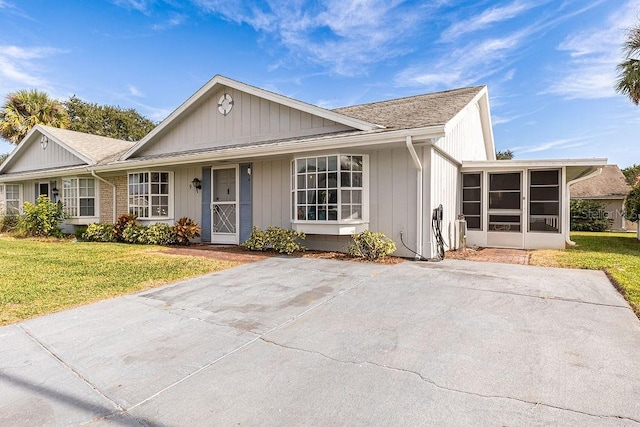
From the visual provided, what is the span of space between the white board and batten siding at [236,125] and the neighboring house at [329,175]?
0.04 meters

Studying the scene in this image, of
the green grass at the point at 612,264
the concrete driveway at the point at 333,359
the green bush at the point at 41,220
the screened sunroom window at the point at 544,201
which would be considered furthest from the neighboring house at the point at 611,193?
the green bush at the point at 41,220

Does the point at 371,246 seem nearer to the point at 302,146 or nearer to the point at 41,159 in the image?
the point at 302,146

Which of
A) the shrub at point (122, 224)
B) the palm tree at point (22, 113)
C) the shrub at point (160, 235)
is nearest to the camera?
the shrub at point (160, 235)

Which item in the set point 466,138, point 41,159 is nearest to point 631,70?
point 466,138

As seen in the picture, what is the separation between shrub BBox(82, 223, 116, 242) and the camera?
11797 millimetres

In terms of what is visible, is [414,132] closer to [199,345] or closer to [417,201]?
[417,201]

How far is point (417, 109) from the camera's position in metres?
8.48

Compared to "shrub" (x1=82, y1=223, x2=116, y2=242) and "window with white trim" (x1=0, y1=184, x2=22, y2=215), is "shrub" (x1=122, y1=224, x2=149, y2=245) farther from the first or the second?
"window with white trim" (x1=0, y1=184, x2=22, y2=215)

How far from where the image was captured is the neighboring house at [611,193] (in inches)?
777

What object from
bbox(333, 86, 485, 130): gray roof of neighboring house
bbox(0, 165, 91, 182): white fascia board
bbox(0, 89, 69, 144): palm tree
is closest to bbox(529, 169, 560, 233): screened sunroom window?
bbox(333, 86, 485, 130): gray roof of neighboring house

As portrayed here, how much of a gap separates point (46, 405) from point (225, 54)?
47.4 ft

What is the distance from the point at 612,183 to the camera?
21.0 meters

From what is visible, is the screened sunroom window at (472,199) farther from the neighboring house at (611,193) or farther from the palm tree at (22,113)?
the palm tree at (22,113)

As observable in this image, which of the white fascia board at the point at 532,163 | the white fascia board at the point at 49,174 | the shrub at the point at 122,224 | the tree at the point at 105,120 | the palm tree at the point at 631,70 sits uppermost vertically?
the tree at the point at 105,120
